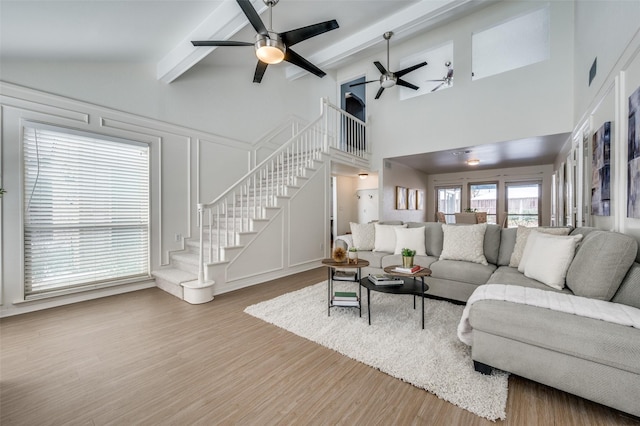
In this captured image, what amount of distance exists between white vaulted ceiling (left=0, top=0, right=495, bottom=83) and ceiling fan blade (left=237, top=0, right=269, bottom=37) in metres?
0.55

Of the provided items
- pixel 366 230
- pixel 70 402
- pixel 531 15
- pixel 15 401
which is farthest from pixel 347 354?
pixel 531 15

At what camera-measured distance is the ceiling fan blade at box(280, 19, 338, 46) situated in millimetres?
2871

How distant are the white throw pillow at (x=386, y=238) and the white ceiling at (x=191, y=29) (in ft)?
9.12

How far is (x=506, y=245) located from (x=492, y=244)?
15 cm

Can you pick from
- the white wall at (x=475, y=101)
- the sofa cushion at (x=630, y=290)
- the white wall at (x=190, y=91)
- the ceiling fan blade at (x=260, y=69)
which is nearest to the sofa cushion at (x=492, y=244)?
the sofa cushion at (x=630, y=290)

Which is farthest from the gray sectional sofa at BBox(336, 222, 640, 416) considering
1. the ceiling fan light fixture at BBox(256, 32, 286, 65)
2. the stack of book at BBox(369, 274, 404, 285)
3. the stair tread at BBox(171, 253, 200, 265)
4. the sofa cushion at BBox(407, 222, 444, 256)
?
the stair tread at BBox(171, 253, 200, 265)

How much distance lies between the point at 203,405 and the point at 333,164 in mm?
4779

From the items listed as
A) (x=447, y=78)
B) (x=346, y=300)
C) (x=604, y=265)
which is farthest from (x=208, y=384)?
(x=447, y=78)

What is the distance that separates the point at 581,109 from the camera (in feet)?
11.7

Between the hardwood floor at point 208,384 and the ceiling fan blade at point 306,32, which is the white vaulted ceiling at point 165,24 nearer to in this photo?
the ceiling fan blade at point 306,32

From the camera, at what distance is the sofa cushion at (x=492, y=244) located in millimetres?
3367

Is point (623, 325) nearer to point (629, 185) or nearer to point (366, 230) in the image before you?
point (629, 185)

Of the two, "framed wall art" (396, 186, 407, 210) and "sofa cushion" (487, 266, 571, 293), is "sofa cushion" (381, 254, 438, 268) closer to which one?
"sofa cushion" (487, 266, 571, 293)

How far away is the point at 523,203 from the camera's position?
7.41m
